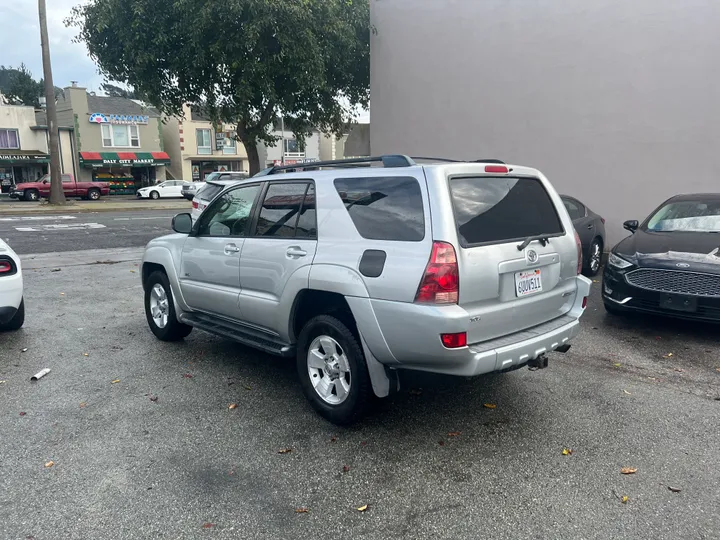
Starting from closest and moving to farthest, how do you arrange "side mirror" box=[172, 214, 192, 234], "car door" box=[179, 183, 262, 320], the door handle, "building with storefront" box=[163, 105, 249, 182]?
the door handle → "car door" box=[179, 183, 262, 320] → "side mirror" box=[172, 214, 192, 234] → "building with storefront" box=[163, 105, 249, 182]

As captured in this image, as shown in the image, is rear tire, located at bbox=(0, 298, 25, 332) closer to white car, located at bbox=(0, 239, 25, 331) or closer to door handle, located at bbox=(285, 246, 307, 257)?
white car, located at bbox=(0, 239, 25, 331)

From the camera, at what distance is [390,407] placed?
4219 millimetres

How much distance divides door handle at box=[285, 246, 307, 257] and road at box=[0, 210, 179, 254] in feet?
33.7

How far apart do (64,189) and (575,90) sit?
31129mm

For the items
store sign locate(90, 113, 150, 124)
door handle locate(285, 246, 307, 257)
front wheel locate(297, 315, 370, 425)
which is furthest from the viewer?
store sign locate(90, 113, 150, 124)

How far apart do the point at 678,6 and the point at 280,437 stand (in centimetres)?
1042

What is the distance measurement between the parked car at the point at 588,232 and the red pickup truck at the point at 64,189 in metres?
31.1

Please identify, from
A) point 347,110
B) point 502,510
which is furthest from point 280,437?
point 347,110

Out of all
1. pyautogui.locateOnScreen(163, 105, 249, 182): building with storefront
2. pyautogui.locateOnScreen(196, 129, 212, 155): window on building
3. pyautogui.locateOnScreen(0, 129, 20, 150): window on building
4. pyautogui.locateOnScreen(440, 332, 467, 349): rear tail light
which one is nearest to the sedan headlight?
pyautogui.locateOnScreen(440, 332, 467, 349): rear tail light

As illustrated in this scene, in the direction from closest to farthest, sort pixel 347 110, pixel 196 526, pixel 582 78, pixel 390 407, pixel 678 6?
pixel 196 526
pixel 390 407
pixel 678 6
pixel 582 78
pixel 347 110

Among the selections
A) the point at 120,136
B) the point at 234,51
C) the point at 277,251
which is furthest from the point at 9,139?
the point at 277,251

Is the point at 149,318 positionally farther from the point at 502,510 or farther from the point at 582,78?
the point at 582,78

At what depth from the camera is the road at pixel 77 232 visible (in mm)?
13312

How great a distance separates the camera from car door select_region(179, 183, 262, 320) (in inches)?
187
